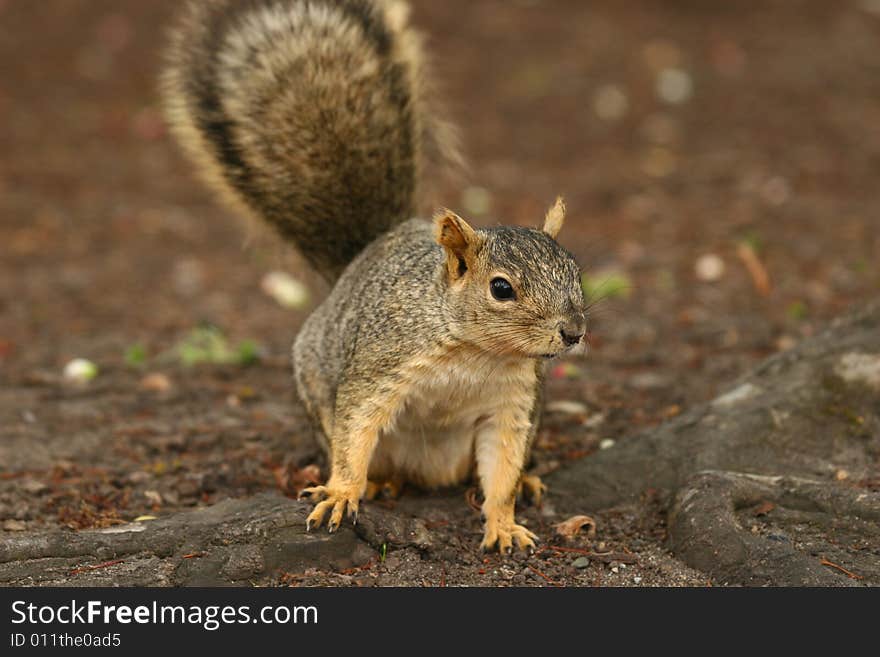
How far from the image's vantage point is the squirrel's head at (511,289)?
8.96 ft

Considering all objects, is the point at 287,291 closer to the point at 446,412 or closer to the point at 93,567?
the point at 446,412

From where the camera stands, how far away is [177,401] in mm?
4348

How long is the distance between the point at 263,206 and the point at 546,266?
141cm

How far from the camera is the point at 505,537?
2.98m

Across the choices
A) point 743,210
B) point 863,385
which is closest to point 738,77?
point 743,210

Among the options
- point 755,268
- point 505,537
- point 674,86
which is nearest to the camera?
point 505,537

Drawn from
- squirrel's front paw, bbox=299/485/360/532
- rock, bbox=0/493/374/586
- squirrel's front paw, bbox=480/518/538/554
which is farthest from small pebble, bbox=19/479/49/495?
squirrel's front paw, bbox=480/518/538/554

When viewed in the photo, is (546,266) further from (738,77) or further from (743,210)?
(738,77)

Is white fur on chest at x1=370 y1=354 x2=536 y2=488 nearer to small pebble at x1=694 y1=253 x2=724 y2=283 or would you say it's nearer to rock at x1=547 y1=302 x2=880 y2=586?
rock at x1=547 y1=302 x2=880 y2=586

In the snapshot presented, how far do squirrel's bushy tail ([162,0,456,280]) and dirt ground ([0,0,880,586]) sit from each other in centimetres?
27

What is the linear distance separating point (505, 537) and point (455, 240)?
2.63 feet

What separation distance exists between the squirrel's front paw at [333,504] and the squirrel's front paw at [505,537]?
1.19ft

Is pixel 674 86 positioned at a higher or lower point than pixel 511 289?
higher

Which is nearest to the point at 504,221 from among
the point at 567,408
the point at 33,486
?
the point at 567,408
